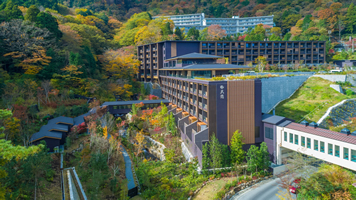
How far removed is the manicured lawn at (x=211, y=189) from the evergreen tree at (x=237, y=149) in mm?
2614

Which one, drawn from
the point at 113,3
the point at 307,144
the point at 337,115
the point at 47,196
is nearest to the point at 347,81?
the point at 337,115

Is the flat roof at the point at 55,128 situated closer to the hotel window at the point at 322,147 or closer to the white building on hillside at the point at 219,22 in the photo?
the hotel window at the point at 322,147

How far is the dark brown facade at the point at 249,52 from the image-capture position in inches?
2314

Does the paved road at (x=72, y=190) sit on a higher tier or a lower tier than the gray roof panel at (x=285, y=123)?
lower

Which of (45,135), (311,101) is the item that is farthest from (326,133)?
(45,135)

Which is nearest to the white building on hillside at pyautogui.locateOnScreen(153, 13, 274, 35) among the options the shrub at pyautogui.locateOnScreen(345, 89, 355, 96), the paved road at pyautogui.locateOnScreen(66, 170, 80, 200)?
the shrub at pyautogui.locateOnScreen(345, 89, 355, 96)

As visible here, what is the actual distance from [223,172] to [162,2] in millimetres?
107860

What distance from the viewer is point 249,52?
62656 mm

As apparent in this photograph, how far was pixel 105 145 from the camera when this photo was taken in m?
25.8

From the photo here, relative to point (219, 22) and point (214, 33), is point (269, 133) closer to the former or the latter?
point (214, 33)

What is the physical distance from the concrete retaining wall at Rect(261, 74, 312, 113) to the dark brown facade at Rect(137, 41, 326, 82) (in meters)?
22.4

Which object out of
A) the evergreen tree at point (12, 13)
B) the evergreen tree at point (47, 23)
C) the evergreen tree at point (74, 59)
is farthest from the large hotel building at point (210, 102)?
the evergreen tree at point (12, 13)

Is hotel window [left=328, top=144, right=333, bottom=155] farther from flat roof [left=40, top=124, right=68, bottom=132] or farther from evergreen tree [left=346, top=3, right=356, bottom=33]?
evergreen tree [left=346, top=3, right=356, bottom=33]

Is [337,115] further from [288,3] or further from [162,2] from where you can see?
[162,2]
